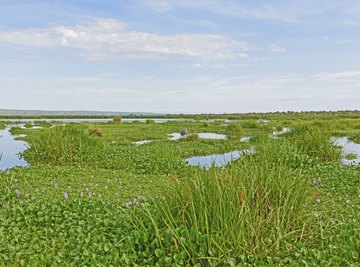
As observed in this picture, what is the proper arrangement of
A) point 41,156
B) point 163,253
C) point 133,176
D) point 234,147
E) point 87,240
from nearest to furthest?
point 163,253 → point 87,240 → point 133,176 → point 41,156 → point 234,147

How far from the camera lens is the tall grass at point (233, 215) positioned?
14.7 ft

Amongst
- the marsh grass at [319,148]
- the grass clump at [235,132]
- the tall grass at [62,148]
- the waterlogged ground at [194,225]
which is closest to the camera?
the waterlogged ground at [194,225]

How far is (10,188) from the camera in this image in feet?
26.4

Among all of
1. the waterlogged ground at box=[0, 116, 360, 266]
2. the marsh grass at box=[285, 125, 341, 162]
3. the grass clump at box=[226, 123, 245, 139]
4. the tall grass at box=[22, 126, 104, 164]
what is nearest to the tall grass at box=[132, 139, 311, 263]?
the waterlogged ground at box=[0, 116, 360, 266]

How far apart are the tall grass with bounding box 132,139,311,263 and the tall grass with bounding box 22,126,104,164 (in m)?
8.47

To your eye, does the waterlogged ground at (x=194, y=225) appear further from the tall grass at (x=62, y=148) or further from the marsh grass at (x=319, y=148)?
the marsh grass at (x=319, y=148)

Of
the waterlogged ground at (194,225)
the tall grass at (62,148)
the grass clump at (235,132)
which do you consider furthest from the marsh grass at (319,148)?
the grass clump at (235,132)

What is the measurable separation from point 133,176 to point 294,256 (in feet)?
20.4

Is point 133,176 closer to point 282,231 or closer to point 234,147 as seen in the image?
point 282,231

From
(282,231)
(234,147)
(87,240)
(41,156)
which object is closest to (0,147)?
(41,156)

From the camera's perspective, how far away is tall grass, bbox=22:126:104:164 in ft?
43.6

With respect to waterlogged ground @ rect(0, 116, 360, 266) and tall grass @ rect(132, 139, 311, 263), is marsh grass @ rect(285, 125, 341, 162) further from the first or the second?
tall grass @ rect(132, 139, 311, 263)

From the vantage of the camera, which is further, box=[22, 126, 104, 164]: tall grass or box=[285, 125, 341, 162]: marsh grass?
box=[285, 125, 341, 162]: marsh grass

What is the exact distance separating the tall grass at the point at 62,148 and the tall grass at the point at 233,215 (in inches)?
333
